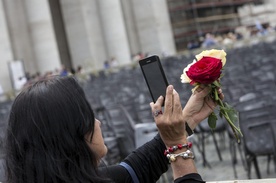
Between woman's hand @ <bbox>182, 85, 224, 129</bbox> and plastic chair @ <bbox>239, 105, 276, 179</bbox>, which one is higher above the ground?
woman's hand @ <bbox>182, 85, 224, 129</bbox>

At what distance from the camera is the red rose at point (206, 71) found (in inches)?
98.8

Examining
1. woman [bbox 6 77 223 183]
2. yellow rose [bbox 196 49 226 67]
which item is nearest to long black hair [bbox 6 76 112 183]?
woman [bbox 6 77 223 183]

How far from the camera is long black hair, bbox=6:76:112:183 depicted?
2041 mm

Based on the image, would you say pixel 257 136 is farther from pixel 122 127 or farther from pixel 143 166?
pixel 143 166

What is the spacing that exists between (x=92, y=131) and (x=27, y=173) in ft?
0.92

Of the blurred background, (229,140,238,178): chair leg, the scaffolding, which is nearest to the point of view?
(229,140,238,178): chair leg

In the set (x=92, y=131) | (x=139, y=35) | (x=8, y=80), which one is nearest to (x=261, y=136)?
(x=92, y=131)

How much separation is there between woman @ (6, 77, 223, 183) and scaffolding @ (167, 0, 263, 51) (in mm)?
60993

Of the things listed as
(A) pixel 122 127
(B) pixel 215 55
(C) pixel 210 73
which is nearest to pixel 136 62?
(A) pixel 122 127

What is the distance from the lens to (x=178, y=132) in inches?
86.0

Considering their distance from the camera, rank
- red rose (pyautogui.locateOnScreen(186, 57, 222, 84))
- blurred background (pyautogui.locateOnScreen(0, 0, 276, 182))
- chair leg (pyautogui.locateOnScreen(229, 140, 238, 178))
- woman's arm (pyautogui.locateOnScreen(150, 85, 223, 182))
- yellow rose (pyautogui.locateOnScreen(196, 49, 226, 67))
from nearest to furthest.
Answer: woman's arm (pyautogui.locateOnScreen(150, 85, 223, 182)), red rose (pyautogui.locateOnScreen(186, 57, 222, 84)), yellow rose (pyautogui.locateOnScreen(196, 49, 226, 67)), chair leg (pyautogui.locateOnScreen(229, 140, 238, 178)), blurred background (pyautogui.locateOnScreen(0, 0, 276, 182))

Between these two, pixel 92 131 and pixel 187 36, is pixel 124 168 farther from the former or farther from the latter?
pixel 187 36

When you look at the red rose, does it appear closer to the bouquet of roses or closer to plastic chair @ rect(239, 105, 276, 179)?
the bouquet of roses

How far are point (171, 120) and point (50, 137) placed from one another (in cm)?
45
